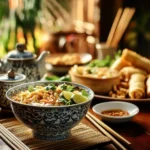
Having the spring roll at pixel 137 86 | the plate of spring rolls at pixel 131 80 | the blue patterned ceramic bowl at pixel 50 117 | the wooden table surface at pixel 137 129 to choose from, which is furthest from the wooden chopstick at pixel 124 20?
the blue patterned ceramic bowl at pixel 50 117

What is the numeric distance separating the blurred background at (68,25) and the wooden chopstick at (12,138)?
6.09 ft

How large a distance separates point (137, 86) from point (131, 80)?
4.0 inches

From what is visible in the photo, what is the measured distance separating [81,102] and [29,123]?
0.18 metres

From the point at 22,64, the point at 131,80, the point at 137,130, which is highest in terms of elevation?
the point at 22,64

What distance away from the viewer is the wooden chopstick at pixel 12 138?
106 cm

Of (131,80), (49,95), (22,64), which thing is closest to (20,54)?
(22,64)

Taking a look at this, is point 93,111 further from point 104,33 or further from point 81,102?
point 104,33

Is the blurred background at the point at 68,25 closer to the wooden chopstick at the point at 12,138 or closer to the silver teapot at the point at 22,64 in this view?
the silver teapot at the point at 22,64

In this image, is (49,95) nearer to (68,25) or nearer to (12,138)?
(12,138)

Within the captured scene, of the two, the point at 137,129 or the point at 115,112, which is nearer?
the point at 137,129

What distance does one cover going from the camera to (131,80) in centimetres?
170

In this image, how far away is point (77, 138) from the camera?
1157mm

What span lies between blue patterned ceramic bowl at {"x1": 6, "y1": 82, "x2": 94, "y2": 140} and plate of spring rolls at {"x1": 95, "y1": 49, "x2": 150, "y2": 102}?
463 mm

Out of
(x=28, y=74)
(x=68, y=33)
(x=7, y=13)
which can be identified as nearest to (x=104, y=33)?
(x=68, y=33)
